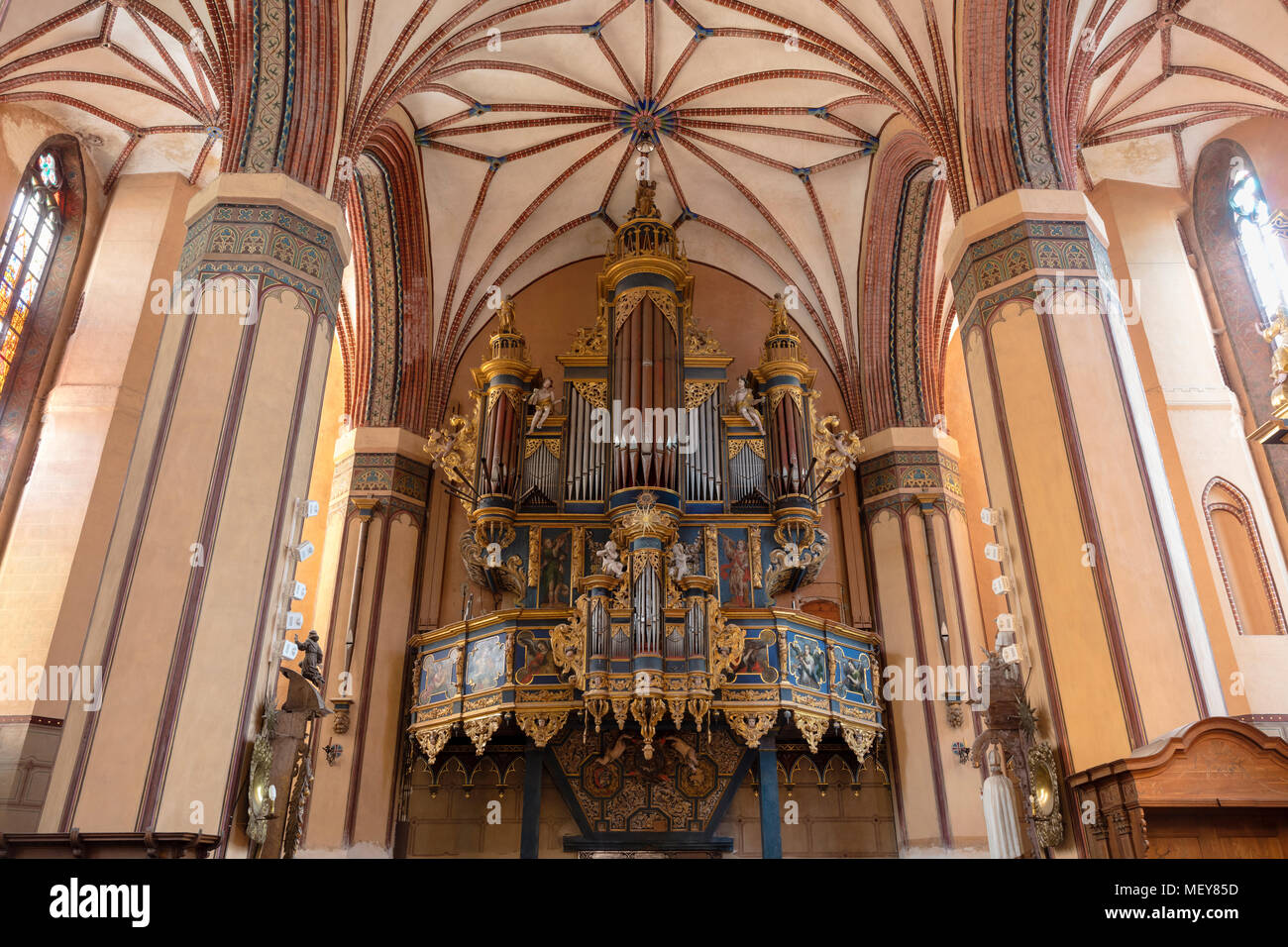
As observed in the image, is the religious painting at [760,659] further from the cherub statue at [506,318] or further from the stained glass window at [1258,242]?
the stained glass window at [1258,242]

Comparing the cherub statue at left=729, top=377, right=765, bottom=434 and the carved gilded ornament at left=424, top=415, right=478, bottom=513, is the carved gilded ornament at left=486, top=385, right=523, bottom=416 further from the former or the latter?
the cherub statue at left=729, top=377, right=765, bottom=434

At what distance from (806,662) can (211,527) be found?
21.9ft

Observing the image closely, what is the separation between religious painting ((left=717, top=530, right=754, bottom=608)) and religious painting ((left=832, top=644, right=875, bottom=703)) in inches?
49.4

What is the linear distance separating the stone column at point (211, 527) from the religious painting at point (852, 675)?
647 centimetres

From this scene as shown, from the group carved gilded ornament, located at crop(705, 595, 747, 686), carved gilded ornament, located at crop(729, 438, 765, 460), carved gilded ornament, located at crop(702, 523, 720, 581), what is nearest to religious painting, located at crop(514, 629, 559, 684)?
carved gilded ornament, located at crop(705, 595, 747, 686)

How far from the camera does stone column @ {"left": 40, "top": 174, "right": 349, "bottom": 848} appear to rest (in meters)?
7.11

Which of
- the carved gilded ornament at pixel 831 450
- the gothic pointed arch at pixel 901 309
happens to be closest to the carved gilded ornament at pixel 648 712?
the carved gilded ornament at pixel 831 450

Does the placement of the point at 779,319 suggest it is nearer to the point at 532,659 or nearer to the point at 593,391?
the point at 593,391

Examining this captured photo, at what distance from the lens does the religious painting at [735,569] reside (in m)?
12.3

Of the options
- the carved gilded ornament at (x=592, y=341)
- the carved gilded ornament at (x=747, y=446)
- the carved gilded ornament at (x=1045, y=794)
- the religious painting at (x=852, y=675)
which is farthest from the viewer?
Answer: the carved gilded ornament at (x=592, y=341)

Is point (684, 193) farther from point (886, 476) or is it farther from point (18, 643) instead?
point (18, 643)

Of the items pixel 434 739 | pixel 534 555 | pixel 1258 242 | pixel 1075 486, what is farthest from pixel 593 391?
pixel 1258 242
